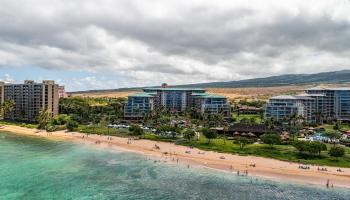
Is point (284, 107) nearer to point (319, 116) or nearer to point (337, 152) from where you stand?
point (319, 116)

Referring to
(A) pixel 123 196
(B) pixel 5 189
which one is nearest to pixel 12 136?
(B) pixel 5 189

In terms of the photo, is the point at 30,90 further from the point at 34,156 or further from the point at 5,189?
the point at 5,189

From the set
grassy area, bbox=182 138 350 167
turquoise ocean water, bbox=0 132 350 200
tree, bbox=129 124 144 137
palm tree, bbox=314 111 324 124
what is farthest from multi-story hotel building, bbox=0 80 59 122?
palm tree, bbox=314 111 324 124

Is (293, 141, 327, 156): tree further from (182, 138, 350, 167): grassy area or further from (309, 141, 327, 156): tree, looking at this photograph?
(182, 138, 350, 167): grassy area

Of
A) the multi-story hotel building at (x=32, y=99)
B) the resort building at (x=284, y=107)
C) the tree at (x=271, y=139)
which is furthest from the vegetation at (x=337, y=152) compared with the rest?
the multi-story hotel building at (x=32, y=99)

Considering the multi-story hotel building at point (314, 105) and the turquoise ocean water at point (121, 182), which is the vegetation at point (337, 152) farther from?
the multi-story hotel building at point (314, 105)

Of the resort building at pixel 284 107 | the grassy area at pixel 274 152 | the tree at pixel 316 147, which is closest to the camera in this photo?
the grassy area at pixel 274 152
